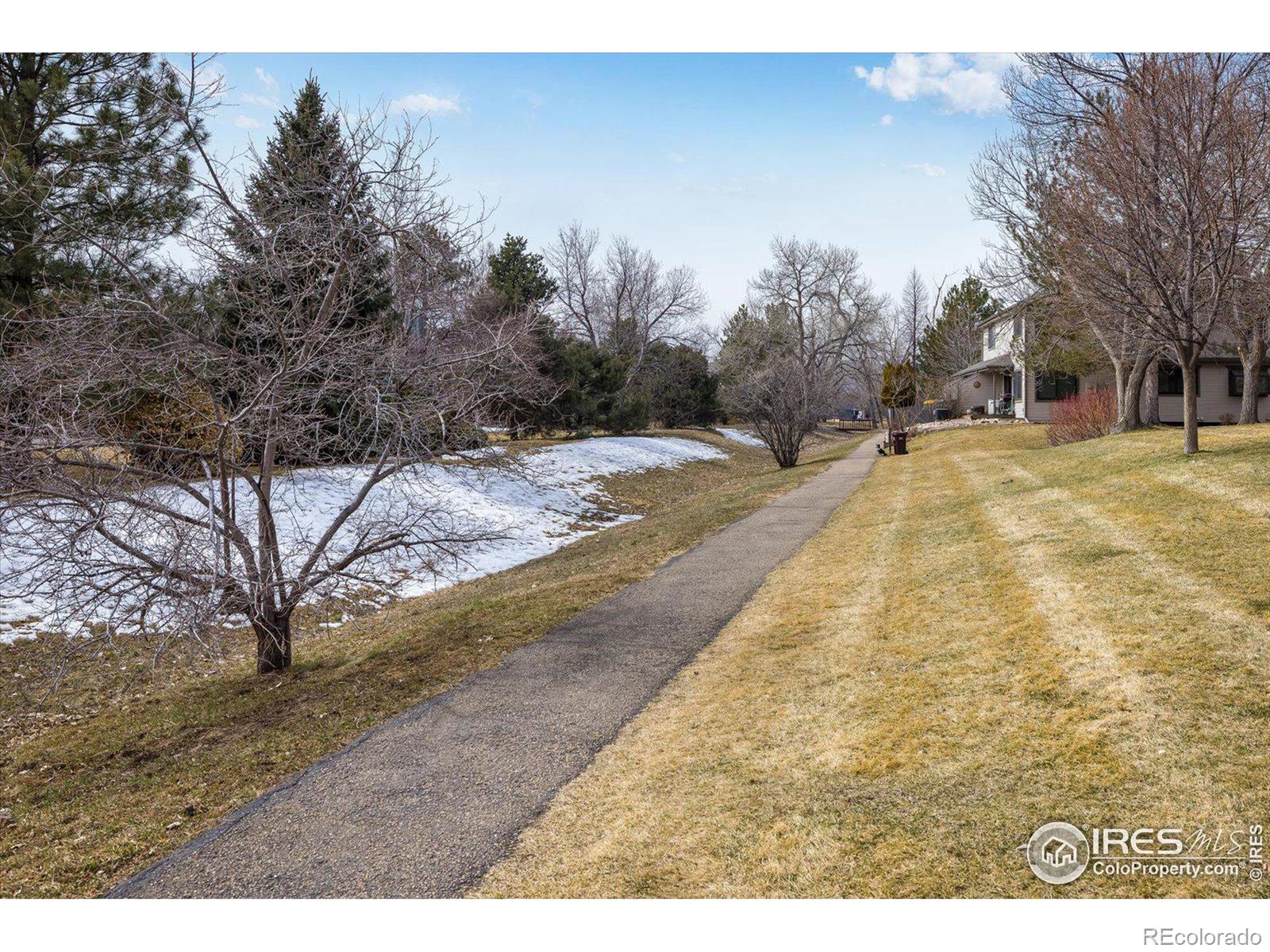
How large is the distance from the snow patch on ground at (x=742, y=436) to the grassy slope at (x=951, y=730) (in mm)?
31278

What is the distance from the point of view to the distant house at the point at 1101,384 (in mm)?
26719

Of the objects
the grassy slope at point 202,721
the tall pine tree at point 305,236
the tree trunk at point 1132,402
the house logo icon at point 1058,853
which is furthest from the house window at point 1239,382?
the house logo icon at point 1058,853

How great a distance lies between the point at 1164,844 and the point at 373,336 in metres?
6.75

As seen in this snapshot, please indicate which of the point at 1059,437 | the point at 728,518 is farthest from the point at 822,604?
the point at 1059,437

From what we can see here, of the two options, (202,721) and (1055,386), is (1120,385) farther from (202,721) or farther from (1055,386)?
(202,721)

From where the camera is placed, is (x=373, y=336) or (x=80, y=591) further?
(x=373, y=336)

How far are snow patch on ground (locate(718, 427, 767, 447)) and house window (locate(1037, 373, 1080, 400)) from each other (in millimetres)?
12825

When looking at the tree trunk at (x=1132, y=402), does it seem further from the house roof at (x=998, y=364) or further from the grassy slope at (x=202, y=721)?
the grassy slope at (x=202, y=721)

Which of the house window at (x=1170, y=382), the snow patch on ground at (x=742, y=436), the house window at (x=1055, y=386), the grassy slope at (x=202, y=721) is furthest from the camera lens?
the snow patch on ground at (x=742, y=436)

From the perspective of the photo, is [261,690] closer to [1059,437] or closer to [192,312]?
[192,312]

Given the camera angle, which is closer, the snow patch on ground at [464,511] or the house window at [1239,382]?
the snow patch on ground at [464,511]

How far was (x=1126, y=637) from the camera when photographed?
16.1ft

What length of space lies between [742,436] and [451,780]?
37.8 m

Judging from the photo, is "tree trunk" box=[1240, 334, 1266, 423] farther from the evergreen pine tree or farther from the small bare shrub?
the evergreen pine tree
